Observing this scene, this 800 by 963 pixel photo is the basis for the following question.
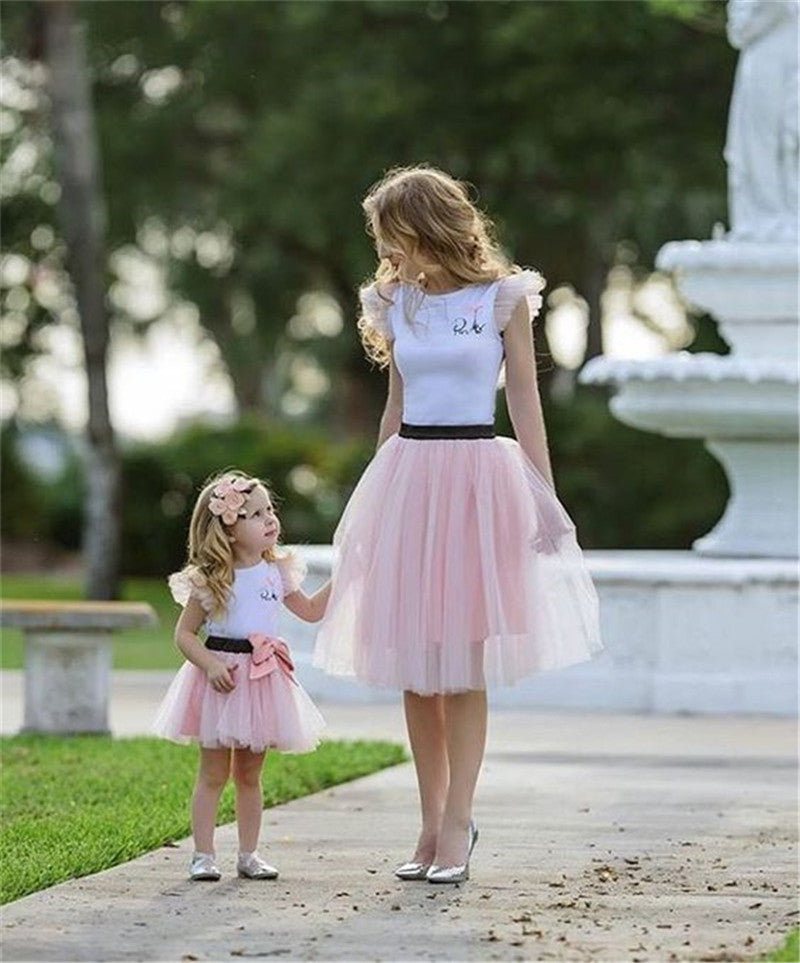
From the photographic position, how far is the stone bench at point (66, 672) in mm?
11695

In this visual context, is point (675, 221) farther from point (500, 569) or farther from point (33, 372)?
point (500, 569)

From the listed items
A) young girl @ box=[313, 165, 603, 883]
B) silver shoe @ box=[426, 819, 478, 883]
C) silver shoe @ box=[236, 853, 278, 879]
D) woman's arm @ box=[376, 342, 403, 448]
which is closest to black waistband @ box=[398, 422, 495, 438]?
young girl @ box=[313, 165, 603, 883]

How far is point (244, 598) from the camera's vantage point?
744 cm

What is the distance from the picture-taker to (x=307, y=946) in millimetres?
6125

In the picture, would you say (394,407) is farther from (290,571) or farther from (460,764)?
(460,764)

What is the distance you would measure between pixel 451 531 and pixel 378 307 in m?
0.70

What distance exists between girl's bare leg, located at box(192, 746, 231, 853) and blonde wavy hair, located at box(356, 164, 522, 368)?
136 centimetres

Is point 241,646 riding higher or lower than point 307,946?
higher

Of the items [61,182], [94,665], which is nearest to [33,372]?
[61,182]

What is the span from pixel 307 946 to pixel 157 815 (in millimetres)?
2448

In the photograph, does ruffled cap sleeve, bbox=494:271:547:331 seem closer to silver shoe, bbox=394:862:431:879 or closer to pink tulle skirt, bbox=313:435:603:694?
pink tulle skirt, bbox=313:435:603:694

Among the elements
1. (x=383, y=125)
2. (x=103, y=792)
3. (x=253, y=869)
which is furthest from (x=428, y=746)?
(x=383, y=125)

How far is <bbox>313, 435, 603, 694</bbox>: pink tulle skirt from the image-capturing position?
727 cm

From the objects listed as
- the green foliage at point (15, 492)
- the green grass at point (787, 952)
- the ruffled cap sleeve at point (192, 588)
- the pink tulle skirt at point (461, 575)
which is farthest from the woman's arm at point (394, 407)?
the green foliage at point (15, 492)
